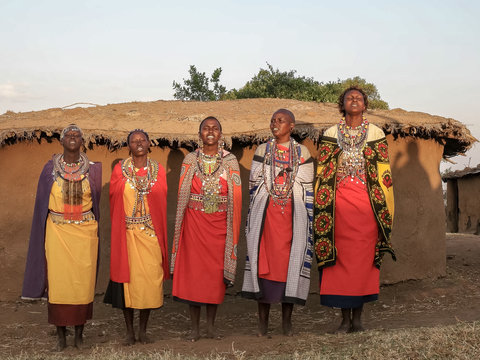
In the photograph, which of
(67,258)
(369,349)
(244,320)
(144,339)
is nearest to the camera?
(369,349)

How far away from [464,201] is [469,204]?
300 mm

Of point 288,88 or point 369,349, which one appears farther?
point 288,88

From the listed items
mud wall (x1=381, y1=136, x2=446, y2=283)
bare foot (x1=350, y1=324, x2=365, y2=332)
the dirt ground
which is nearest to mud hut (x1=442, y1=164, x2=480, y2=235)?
mud wall (x1=381, y1=136, x2=446, y2=283)

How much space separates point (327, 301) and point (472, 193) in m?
15.0

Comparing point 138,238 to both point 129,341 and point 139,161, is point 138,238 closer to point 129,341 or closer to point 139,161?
point 139,161

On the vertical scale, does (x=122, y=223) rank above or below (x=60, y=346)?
above

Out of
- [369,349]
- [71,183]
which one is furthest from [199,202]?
[369,349]

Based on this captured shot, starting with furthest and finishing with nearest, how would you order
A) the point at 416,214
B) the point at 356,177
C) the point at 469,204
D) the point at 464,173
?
the point at 469,204 → the point at 464,173 → the point at 416,214 → the point at 356,177

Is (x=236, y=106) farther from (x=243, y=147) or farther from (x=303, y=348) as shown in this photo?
(x=303, y=348)

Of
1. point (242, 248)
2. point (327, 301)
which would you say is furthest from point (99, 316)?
point (327, 301)

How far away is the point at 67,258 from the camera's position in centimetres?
512

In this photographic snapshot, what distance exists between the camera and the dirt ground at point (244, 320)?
16.6ft

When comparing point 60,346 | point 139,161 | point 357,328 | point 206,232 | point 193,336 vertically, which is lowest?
point 60,346

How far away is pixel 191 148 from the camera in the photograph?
7.23 metres
